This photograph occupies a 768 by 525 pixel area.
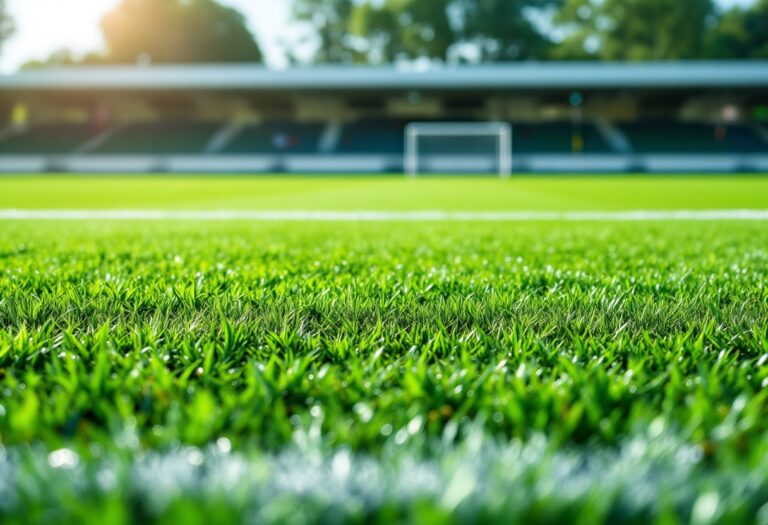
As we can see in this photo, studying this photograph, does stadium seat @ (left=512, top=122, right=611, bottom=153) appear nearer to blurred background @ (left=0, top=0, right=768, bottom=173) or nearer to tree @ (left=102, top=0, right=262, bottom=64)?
blurred background @ (left=0, top=0, right=768, bottom=173)

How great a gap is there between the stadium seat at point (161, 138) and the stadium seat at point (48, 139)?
188 centimetres

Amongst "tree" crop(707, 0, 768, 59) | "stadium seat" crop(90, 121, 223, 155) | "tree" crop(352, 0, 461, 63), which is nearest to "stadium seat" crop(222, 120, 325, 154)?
"stadium seat" crop(90, 121, 223, 155)

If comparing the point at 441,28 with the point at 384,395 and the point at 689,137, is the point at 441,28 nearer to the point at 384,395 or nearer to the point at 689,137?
the point at 689,137

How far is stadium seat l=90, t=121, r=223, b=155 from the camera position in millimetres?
36781

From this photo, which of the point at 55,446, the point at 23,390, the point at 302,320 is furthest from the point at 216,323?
the point at 55,446

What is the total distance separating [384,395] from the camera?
1.35 m

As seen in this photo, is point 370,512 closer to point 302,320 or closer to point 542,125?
point 302,320

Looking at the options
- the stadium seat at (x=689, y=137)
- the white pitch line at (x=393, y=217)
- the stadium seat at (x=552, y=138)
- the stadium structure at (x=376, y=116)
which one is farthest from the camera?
the stadium seat at (x=552, y=138)

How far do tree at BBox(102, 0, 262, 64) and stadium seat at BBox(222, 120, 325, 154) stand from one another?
1845 centimetres

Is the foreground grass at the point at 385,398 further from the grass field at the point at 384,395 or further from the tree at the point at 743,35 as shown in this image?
the tree at the point at 743,35

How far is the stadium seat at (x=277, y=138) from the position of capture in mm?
37156

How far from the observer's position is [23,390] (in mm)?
1381

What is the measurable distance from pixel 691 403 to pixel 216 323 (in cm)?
139

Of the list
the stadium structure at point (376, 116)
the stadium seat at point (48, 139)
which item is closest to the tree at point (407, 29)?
the stadium structure at point (376, 116)
